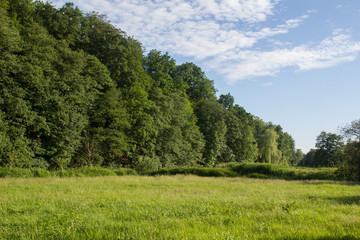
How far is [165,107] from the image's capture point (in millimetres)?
46312

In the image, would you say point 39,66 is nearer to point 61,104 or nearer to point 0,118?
point 61,104

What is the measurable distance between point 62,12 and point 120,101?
14.7 meters

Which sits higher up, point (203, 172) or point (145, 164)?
point (145, 164)

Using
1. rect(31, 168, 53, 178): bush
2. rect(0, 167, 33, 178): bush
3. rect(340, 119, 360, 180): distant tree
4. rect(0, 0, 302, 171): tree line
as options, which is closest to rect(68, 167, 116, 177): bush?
rect(31, 168, 53, 178): bush

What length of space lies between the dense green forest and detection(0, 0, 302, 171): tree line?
0.37 ft

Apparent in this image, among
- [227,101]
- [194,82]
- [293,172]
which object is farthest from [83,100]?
[227,101]

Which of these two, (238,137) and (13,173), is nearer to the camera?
(13,173)

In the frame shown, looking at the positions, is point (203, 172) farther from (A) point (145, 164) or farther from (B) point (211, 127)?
(B) point (211, 127)

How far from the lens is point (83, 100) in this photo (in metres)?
33.2

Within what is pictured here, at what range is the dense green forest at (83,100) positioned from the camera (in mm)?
26303

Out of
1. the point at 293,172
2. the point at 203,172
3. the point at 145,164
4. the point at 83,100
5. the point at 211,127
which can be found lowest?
the point at 203,172

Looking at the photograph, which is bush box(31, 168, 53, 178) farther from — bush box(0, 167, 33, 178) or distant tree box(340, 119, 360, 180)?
distant tree box(340, 119, 360, 180)

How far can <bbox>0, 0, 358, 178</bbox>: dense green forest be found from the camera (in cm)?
2630

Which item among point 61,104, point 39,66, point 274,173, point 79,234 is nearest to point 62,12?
point 39,66
